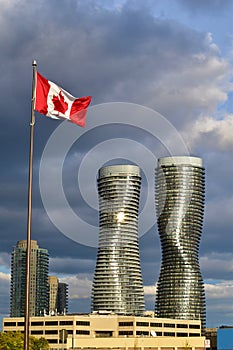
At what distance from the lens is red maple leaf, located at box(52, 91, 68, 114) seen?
5631 cm

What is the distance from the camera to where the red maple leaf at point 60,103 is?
5631 centimetres

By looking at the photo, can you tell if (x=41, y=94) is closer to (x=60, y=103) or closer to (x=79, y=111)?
(x=60, y=103)

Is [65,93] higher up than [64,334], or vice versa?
[65,93]

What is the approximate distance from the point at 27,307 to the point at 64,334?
6675 mm

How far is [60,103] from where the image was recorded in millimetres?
56500

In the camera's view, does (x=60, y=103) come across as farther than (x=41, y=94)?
Yes

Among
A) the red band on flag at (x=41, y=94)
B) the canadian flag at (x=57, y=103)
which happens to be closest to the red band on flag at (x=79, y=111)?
the canadian flag at (x=57, y=103)

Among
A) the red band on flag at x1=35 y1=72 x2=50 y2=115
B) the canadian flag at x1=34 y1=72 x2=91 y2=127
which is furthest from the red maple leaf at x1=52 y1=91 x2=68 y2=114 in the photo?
the red band on flag at x1=35 y1=72 x2=50 y2=115

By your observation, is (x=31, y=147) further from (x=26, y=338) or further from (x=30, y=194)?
(x=26, y=338)

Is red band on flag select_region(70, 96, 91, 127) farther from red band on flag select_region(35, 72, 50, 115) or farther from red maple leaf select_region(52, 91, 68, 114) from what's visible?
red band on flag select_region(35, 72, 50, 115)

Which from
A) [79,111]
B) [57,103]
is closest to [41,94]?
[57,103]

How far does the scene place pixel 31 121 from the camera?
55.3 metres

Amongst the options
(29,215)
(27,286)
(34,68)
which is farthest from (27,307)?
(34,68)

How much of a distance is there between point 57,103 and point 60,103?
0.82 ft
